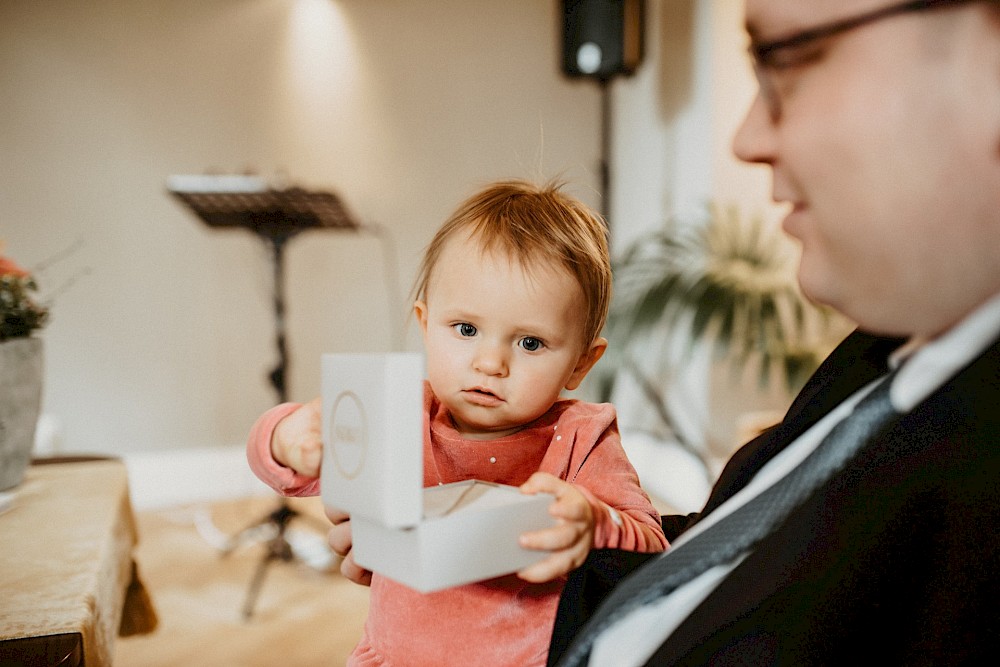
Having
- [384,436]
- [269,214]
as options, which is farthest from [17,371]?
[269,214]

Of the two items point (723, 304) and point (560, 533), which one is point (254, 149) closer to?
point (723, 304)

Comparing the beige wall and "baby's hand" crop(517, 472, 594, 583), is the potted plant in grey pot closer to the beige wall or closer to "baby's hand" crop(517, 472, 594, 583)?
"baby's hand" crop(517, 472, 594, 583)

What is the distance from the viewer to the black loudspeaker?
3180 millimetres

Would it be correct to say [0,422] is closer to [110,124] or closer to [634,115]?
[110,124]

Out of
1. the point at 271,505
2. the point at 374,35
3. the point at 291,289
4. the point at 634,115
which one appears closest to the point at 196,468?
the point at 271,505

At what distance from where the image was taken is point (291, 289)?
11.2ft

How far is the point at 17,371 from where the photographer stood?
1.07 meters

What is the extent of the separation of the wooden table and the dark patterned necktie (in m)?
0.52

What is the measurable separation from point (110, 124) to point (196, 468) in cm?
156

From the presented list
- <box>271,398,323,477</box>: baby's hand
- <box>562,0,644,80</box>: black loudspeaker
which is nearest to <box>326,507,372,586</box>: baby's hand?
<box>271,398,323,477</box>: baby's hand

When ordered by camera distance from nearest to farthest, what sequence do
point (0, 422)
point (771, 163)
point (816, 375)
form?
point (771, 163), point (816, 375), point (0, 422)

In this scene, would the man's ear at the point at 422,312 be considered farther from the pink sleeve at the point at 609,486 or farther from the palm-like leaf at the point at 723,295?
the palm-like leaf at the point at 723,295

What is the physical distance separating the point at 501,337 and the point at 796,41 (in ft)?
1.38

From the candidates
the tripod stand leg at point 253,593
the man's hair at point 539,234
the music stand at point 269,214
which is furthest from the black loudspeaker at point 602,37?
the man's hair at point 539,234
